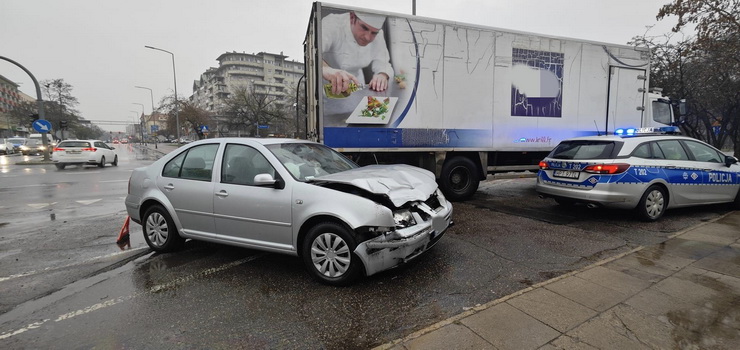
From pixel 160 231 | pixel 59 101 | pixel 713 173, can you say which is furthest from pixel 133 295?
pixel 59 101

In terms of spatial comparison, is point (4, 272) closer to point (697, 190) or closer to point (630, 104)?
point (697, 190)

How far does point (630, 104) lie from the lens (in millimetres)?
8781

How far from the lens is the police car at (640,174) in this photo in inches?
219

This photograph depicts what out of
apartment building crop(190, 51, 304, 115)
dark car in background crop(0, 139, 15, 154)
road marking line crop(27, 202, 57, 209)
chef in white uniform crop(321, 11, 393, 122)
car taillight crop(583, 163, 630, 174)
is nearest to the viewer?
car taillight crop(583, 163, 630, 174)

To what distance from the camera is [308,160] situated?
4242mm

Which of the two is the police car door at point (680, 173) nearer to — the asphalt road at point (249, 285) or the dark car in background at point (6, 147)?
the asphalt road at point (249, 285)

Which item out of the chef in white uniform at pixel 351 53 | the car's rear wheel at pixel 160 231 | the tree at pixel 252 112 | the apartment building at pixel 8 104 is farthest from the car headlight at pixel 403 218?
the apartment building at pixel 8 104

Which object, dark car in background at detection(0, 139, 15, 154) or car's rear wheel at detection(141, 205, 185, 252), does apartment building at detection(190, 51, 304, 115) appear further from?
car's rear wheel at detection(141, 205, 185, 252)

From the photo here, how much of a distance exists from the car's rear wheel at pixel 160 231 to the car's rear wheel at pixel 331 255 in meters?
2.04

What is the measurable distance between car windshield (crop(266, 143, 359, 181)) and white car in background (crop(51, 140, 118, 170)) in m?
17.7

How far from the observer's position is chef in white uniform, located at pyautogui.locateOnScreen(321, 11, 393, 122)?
6.19 meters

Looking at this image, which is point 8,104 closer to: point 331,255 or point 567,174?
point 331,255

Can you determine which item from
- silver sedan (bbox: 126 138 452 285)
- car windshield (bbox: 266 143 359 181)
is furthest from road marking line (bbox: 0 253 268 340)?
car windshield (bbox: 266 143 359 181)

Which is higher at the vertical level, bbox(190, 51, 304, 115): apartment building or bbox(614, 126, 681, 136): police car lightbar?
bbox(190, 51, 304, 115): apartment building
